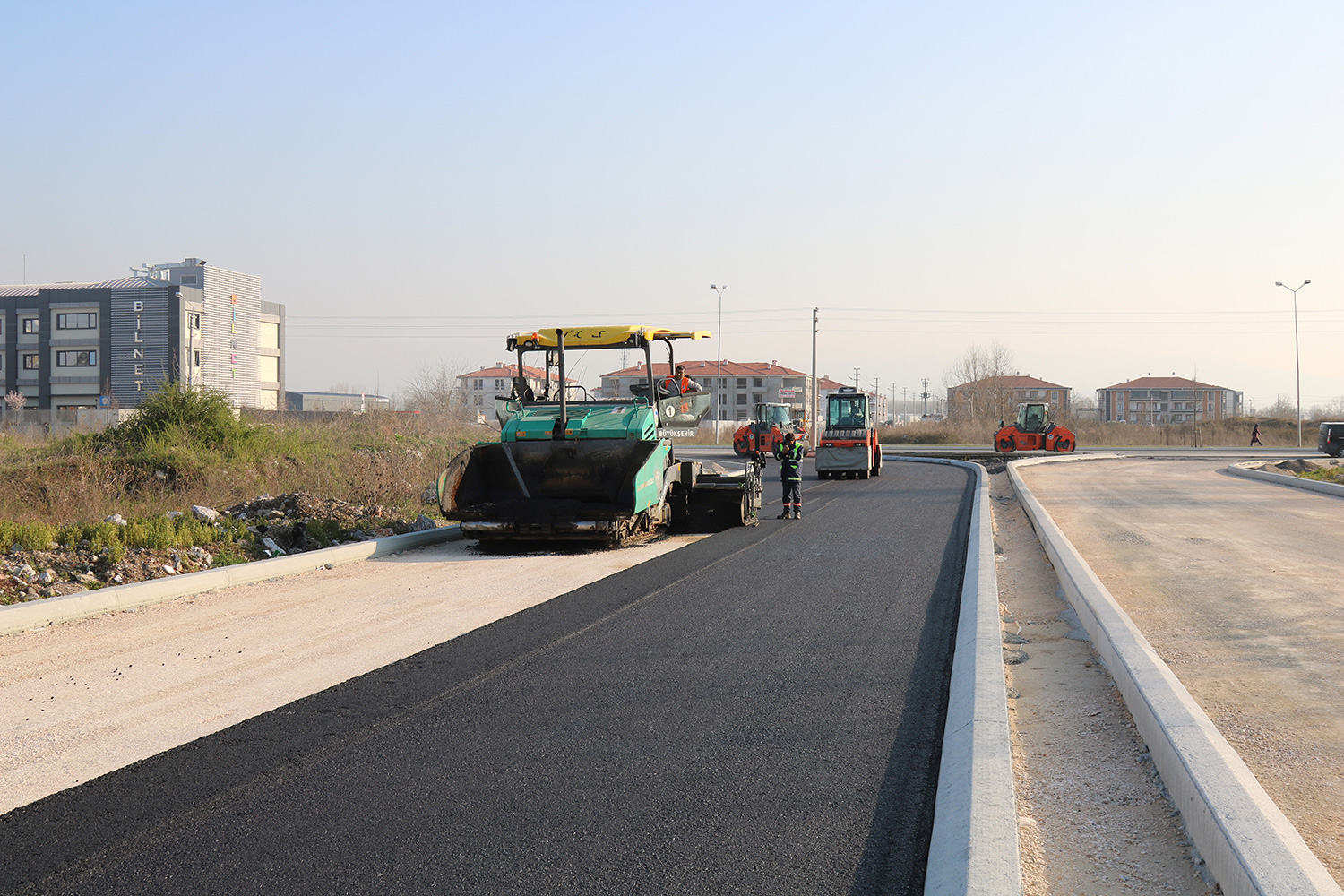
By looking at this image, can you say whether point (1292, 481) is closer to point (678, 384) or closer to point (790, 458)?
point (790, 458)

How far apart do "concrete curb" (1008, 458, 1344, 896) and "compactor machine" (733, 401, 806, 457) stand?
29.1 meters

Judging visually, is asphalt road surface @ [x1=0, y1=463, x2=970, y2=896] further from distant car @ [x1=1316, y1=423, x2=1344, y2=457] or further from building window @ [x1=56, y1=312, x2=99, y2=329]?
building window @ [x1=56, y1=312, x2=99, y2=329]

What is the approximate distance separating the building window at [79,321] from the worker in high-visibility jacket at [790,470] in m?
85.8

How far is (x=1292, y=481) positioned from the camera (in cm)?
2542

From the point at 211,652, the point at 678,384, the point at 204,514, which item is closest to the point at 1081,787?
the point at 211,652

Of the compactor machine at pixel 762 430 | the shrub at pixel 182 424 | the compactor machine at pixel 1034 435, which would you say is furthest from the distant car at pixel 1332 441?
the shrub at pixel 182 424

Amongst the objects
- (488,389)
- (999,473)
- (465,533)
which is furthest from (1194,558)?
(488,389)

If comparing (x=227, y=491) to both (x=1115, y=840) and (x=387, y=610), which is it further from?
(x=1115, y=840)

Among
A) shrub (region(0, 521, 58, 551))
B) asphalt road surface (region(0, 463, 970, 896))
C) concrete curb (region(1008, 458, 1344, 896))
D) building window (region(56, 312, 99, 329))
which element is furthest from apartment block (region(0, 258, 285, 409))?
concrete curb (region(1008, 458, 1344, 896))

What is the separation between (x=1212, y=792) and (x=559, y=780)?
101 inches

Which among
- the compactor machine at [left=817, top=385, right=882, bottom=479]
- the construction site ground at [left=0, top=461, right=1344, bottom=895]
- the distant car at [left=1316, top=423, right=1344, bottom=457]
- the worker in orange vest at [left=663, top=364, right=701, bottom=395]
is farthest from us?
the distant car at [left=1316, top=423, right=1344, bottom=457]

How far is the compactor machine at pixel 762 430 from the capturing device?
36.2 metres

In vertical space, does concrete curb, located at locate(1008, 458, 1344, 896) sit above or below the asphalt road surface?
above

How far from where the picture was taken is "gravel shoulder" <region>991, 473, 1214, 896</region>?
3.53 meters
